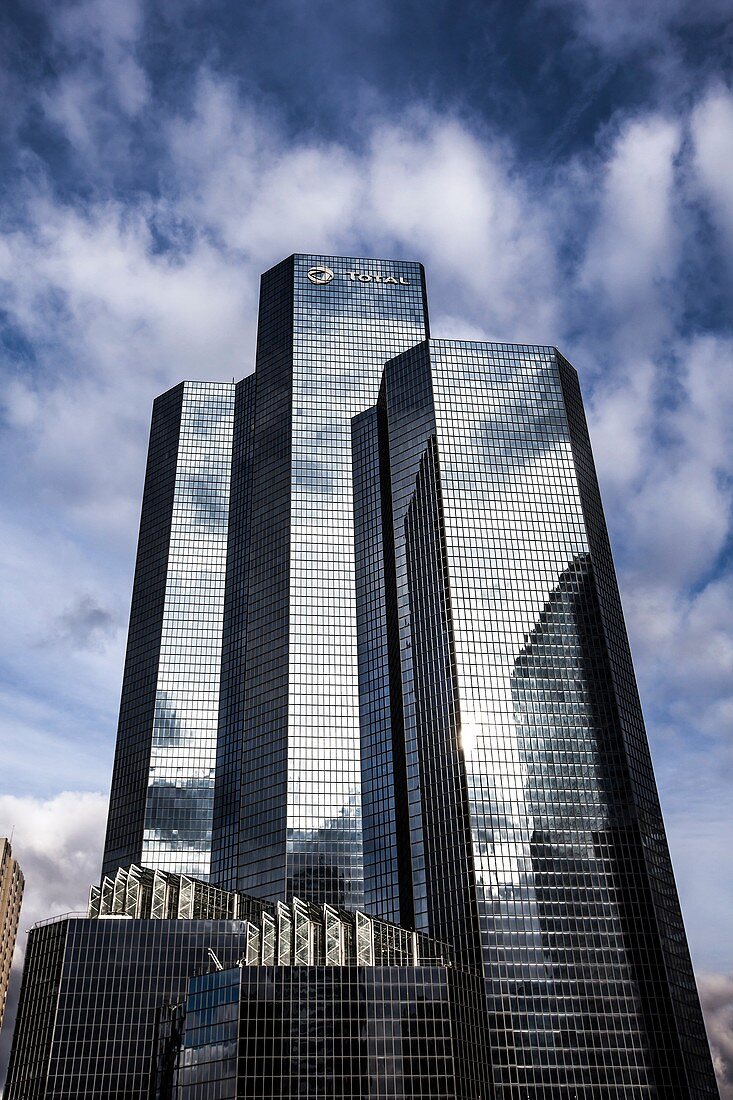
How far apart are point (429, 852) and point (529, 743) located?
23.4 m

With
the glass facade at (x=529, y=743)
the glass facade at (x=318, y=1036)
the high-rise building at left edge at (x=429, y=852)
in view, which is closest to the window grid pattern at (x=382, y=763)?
the high-rise building at left edge at (x=429, y=852)

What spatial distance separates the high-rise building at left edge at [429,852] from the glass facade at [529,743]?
1.33 ft

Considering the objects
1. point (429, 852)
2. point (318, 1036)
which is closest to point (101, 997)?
point (318, 1036)

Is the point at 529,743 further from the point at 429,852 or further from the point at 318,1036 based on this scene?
the point at 318,1036

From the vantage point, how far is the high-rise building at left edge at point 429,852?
390 ft

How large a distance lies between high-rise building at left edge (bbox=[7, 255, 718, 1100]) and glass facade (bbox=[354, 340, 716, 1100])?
405 millimetres

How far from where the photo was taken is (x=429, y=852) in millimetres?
155750

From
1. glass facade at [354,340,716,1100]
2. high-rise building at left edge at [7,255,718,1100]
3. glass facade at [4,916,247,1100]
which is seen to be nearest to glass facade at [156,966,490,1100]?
high-rise building at left edge at [7,255,718,1100]

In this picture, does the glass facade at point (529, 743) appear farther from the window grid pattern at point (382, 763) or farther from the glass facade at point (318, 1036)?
the glass facade at point (318, 1036)

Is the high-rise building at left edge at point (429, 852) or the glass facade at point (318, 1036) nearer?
the glass facade at point (318, 1036)

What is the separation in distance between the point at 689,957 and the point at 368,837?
184 ft

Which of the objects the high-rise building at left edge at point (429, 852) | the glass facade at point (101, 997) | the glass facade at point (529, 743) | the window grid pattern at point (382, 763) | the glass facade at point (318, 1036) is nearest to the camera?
the glass facade at point (318, 1036)

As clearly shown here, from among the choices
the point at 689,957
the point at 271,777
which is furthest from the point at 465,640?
the point at 689,957

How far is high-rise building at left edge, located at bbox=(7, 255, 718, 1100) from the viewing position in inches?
4678
